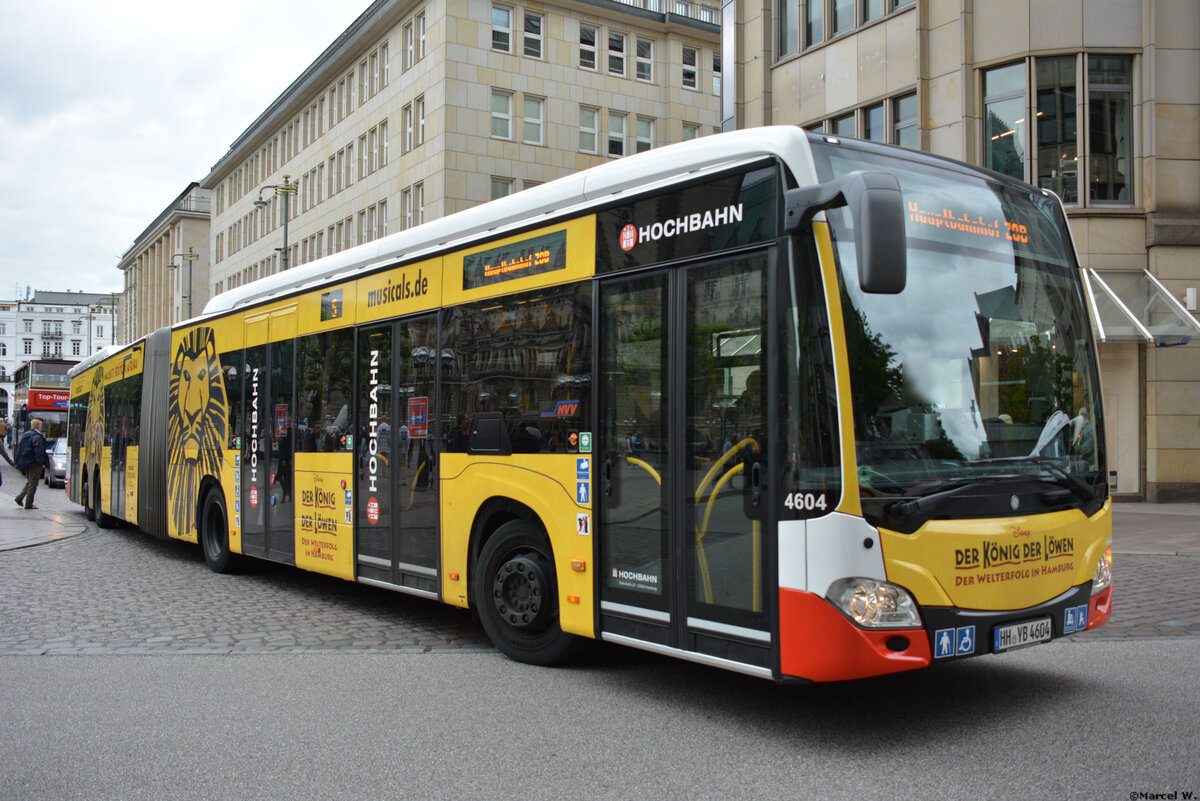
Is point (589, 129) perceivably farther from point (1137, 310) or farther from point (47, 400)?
point (1137, 310)

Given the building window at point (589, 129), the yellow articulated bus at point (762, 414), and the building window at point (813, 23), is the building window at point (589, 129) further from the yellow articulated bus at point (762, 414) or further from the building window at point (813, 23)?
the yellow articulated bus at point (762, 414)

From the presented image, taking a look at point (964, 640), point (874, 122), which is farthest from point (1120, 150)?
point (964, 640)

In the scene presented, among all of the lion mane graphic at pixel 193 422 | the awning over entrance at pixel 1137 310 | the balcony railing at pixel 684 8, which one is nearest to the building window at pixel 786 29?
the awning over entrance at pixel 1137 310

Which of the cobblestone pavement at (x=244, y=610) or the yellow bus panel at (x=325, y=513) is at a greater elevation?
the yellow bus panel at (x=325, y=513)

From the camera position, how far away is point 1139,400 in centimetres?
2095

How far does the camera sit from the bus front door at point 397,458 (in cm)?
815

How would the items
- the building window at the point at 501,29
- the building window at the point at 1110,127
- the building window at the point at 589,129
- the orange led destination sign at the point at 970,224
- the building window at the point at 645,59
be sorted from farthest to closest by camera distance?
the building window at the point at 645,59 < the building window at the point at 589,129 < the building window at the point at 501,29 < the building window at the point at 1110,127 < the orange led destination sign at the point at 970,224

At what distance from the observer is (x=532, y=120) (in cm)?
4603

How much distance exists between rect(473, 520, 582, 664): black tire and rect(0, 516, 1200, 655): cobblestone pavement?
59cm

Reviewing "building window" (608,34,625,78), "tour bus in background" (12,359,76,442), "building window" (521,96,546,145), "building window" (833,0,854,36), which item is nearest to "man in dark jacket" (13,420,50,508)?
"building window" (833,0,854,36)

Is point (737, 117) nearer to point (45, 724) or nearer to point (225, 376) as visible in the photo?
point (225, 376)

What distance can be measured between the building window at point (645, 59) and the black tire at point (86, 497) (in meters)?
35.9

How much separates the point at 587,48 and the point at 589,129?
372cm

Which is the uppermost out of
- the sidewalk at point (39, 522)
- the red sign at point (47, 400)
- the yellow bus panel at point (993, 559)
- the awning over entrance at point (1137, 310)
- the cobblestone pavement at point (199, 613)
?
the awning over entrance at point (1137, 310)
